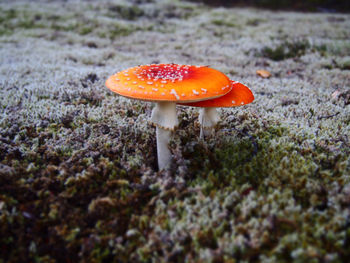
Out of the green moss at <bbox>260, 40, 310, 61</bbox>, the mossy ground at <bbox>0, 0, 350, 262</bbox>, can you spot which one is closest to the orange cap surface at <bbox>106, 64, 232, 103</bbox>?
the mossy ground at <bbox>0, 0, 350, 262</bbox>

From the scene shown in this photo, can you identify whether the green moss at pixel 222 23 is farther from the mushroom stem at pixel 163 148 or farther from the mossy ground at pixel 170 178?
the mushroom stem at pixel 163 148

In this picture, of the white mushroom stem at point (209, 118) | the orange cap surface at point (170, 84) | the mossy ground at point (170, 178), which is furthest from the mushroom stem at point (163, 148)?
the orange cap surface at point (170, 84)

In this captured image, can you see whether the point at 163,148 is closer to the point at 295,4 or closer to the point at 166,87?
the point at 166,87

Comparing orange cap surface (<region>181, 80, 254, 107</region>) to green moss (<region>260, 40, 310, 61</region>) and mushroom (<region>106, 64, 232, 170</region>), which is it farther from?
green moss (<region>260, 40, 310, 61</region>)

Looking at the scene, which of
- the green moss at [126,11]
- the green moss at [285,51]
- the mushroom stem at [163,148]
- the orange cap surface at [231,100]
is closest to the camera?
the orange cap surface at [231,100]

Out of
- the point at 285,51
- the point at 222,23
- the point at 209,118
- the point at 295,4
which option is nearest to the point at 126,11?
the point at 222,23

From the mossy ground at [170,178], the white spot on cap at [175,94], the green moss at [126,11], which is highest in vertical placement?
the green moss at [126,11]

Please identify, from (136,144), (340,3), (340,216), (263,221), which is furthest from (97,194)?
(340,3)

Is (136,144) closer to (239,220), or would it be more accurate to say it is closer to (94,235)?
(94,235)

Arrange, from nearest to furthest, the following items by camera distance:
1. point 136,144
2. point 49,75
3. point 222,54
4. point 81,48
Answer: point 136,144, point 49,75, point 222,54, point 81,48
